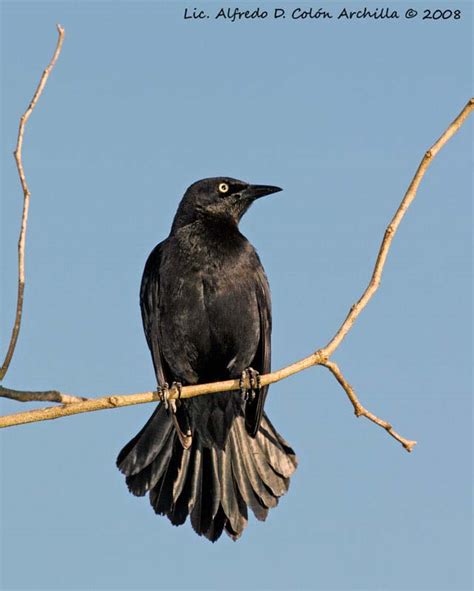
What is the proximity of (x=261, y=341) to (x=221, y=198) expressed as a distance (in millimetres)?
1257

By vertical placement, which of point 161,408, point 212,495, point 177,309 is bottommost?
point 212,495

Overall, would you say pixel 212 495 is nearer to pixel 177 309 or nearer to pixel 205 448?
pixel 205 448

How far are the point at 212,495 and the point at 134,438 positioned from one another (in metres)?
0.74

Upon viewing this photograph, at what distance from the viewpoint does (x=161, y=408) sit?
7.36 meters

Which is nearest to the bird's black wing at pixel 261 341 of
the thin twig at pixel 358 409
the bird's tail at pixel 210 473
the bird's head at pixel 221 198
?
the bird's tail at pixel 210 473

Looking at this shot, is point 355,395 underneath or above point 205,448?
above

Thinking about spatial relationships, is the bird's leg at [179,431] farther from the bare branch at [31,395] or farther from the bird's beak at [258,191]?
the bare branch at [31,395]

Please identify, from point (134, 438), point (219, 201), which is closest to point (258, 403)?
point (134, 438)

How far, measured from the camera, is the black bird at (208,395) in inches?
275

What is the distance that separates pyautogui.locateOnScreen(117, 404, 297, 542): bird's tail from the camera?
7.04 metres

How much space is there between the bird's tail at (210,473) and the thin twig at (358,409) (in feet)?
7.34

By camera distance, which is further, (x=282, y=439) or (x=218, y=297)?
(x=282, y=439)

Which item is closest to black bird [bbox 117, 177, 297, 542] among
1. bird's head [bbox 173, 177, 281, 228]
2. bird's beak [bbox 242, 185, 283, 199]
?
bird's head [bbox 173, 177, 281, 228]

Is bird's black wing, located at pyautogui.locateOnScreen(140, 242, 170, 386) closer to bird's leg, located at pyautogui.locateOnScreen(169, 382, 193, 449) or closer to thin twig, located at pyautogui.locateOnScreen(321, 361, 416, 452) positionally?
bird's leg, located at pyautogui.locateOnScreen(169, 382, 193, 449)
